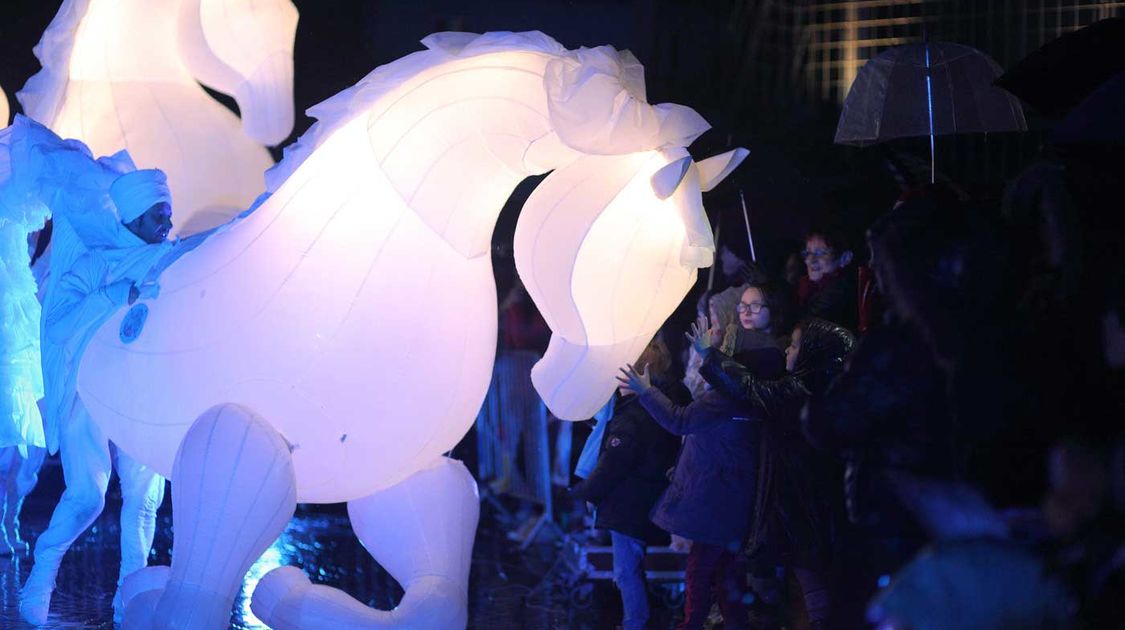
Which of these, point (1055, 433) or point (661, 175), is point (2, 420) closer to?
point (661, 175)

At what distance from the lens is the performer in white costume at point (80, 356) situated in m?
4.01

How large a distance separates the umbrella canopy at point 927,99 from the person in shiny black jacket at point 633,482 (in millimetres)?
1340

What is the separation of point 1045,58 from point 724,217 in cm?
395

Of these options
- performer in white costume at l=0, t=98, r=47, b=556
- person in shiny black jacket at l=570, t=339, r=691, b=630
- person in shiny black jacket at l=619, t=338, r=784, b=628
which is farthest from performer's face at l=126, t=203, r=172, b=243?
person in shiny black jacket at l=570, t=339, r=691, b=630

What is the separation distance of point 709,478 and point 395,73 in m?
1.91

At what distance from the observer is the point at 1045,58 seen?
10.5 ft

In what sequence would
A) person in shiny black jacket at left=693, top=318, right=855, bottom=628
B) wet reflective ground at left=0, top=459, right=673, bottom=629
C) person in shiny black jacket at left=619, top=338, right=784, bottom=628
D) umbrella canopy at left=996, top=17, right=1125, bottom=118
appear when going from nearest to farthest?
umbrella canopy at left=996, top=17, right=1125, bottom=118, person in shiny black jacket at left=693, top=318, right=855, bottom=628, person in shiny black jacket at left=619, top=338, right=784, bottom=628, wet reflective ground at left=0, top=459, right=673, bottom=629

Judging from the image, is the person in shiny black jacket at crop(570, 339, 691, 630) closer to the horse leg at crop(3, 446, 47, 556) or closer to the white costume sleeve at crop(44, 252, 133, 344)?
the white costume sleeve at crop(44, 252, 133, 344)

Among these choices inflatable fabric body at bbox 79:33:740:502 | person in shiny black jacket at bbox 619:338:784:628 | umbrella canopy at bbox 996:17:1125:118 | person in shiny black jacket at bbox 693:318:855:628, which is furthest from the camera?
person in shiny black jacket at bbox 619:338:784:628

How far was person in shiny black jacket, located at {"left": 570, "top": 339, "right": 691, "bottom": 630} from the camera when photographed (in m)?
5.21

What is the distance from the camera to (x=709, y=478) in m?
4.84

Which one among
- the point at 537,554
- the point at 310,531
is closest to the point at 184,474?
the point at 537,554

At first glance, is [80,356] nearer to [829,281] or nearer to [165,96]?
[165,96]

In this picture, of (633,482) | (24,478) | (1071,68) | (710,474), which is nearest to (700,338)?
(710,474)
